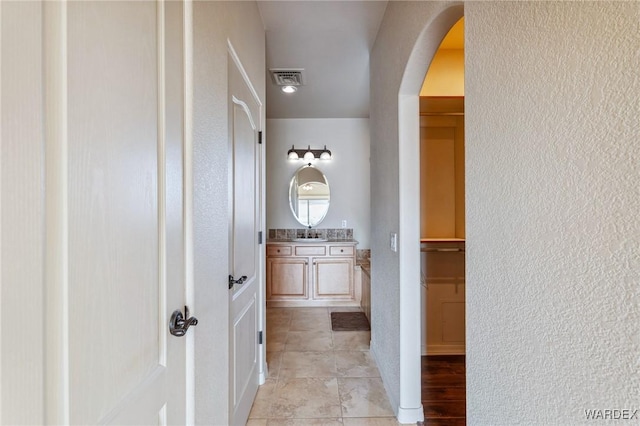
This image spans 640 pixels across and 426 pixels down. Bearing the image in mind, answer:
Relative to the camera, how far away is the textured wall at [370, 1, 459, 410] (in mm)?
1736

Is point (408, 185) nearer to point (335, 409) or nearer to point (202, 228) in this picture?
point (202, 228)

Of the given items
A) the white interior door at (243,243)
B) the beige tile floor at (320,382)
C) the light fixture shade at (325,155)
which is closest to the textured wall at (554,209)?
the white interior door at (243,243)

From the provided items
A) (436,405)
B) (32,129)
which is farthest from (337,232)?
(32,129)

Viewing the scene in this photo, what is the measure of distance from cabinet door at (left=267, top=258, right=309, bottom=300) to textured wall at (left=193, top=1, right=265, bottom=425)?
287 cm

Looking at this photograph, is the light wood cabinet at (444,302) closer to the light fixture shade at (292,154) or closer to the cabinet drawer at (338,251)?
the cabinet drawer at (338,251)

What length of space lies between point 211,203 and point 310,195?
11.6ft

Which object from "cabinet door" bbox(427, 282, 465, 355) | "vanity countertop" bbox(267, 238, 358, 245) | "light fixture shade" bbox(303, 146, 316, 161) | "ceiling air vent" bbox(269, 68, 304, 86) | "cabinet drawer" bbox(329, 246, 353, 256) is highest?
"ceiling air vent" bbox(269, 68, 304, 86)

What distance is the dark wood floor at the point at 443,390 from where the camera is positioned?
1.93 m

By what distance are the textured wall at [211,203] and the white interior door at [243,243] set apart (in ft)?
0.56

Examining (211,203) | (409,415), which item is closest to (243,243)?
(211,203)

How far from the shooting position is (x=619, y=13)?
0.51 metres

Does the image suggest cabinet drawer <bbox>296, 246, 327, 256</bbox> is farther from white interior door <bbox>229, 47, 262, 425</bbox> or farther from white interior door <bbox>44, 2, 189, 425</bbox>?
white interior door <bbox>44, 2, 189, 425</bbox>

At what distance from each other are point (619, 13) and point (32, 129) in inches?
37.2

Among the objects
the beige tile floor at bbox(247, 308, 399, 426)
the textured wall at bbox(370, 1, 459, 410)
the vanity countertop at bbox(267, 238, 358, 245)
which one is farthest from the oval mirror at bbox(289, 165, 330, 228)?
the textured wall at bbox(370, 1, 459, 410)
